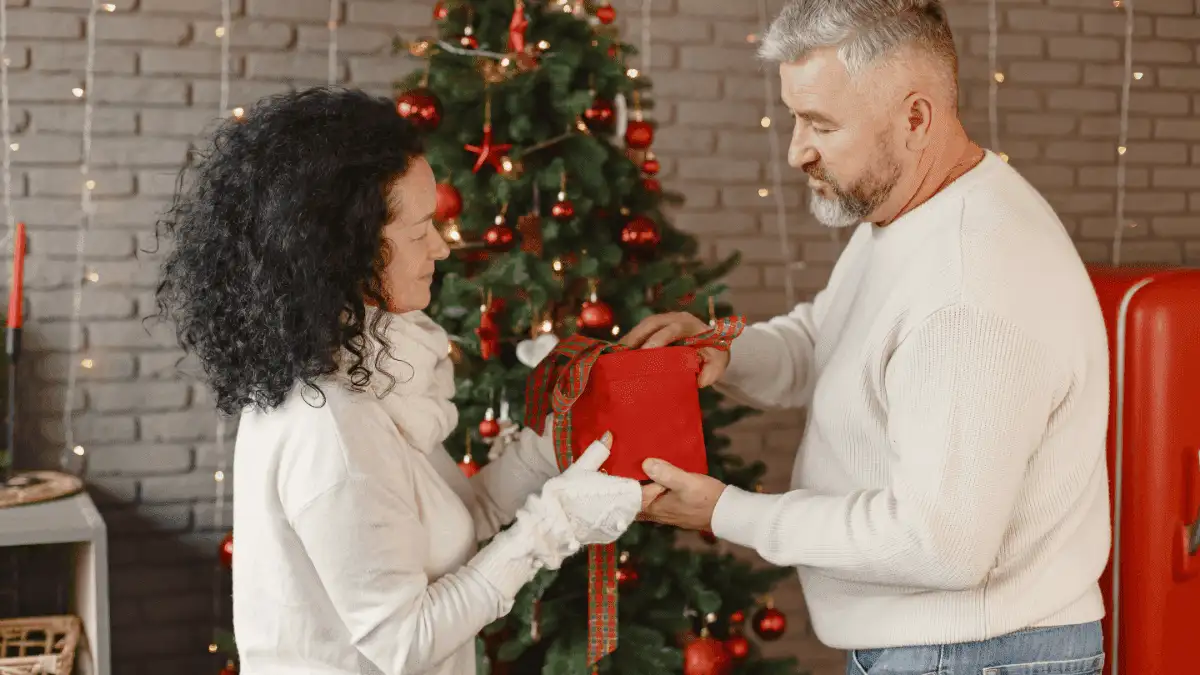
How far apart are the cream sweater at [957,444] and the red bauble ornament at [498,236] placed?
31.6 inches

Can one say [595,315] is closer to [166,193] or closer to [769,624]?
[769,624]

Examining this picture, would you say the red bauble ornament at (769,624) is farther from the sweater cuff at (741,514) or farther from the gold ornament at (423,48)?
the gold ornament at (423,48)

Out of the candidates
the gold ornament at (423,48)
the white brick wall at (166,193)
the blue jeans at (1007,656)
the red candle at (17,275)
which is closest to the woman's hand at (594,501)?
the blue jeans at (1007,656)

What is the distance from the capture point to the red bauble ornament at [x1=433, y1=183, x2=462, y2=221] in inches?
91.1

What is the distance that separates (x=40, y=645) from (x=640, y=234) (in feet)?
5.45

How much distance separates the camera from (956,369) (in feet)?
4.94

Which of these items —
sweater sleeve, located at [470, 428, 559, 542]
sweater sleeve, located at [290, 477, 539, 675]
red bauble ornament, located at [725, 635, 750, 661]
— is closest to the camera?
sweater sleeve, located at [290, 477, 539, 675]

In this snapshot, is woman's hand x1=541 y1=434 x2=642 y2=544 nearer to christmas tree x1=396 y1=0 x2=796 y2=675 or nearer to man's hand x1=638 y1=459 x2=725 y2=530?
man's hand x1=638 y1=459 x2=725 y2=530

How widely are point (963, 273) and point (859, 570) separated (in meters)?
0.44

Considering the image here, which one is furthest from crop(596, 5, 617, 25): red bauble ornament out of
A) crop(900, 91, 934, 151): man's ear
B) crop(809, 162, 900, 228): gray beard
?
→ crop(900, 91, 934, 151): man's ear


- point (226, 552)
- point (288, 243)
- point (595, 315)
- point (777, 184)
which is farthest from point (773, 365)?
point (777, 184)

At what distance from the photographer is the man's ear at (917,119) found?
167 centimetres

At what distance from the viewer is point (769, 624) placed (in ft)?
8.74

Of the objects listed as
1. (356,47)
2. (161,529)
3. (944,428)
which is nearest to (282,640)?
(944,428)
